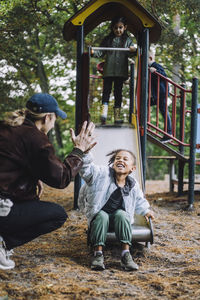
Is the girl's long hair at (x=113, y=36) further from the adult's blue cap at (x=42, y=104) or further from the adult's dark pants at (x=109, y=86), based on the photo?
the adult's blue cap at (x=42, y=104)

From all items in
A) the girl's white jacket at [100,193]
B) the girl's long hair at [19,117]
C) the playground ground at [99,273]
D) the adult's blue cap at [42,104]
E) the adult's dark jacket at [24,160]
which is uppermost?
the adult's blue cap at [42,104]

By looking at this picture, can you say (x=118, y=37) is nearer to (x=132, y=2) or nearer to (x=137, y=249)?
(x=132, y=2)

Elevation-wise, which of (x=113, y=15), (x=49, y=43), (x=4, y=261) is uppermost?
(x=49, y=43)

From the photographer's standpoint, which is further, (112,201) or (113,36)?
(113,36)

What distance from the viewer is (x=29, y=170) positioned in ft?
10.3

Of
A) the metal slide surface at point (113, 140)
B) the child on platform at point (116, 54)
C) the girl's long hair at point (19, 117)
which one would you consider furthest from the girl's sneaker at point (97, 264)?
the child on platform at point (116, 54)

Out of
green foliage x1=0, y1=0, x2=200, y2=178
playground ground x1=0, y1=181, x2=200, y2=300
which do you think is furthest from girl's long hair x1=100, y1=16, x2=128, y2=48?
playground ground x1=0, y1=181, x2=200, y2=300

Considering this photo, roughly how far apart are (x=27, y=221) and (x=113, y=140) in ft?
8.98

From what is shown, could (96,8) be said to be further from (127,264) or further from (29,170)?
(127,264)

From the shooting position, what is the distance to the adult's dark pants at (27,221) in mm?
3160

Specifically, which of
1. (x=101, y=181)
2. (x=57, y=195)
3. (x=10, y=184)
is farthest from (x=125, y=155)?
(x=57, y=195)

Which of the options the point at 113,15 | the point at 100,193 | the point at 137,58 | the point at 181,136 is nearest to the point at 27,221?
the point at 100,193

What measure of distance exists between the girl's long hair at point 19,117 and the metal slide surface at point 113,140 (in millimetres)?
2156

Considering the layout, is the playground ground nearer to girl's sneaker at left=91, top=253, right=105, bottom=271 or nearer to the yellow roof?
girl's sneaker at left=91, top=253, right=105, bottom=271
